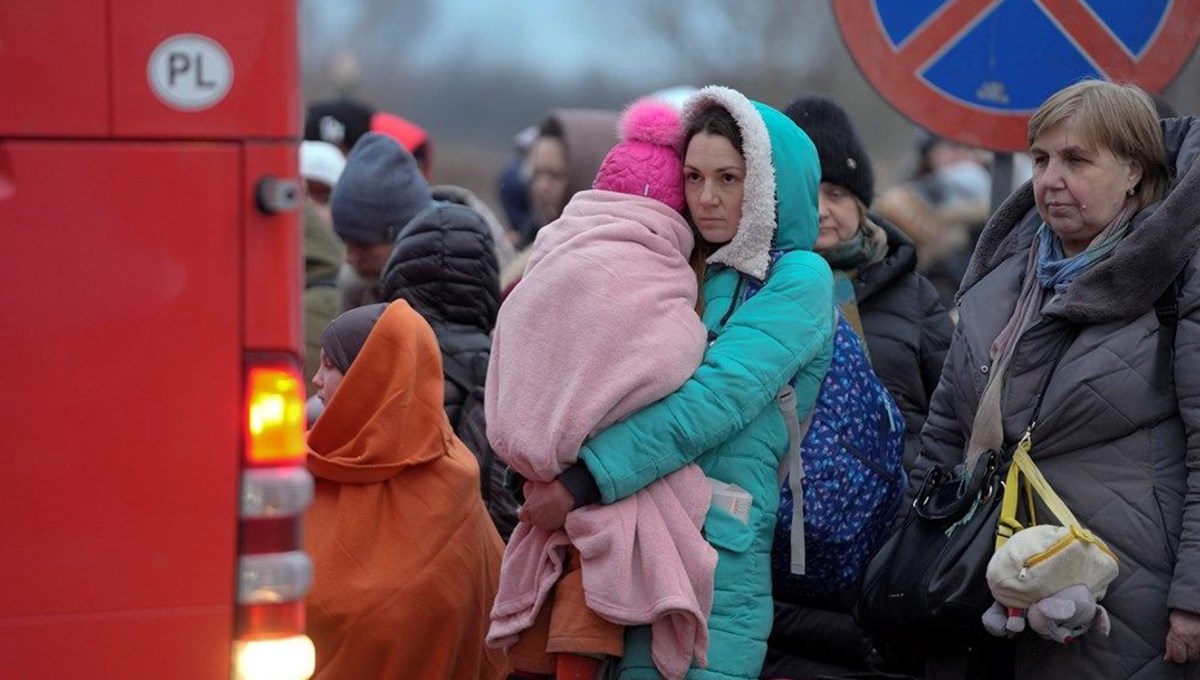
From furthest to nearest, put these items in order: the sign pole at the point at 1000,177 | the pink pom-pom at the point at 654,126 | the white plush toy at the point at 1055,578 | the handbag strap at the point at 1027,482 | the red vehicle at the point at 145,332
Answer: the sign pole at the point at 1000,177 → the pink pom-pom at the point at 654,126 → the handbag strap at the point at 1027,482 → the white plush toy at the point at 1055,578 → the red vehicle at the point at 145,332

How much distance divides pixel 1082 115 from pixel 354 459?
1.99 m

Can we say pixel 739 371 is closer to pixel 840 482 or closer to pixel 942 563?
pixel 840 482

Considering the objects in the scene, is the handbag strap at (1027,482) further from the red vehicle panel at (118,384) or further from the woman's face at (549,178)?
the woman's face at (549,178)

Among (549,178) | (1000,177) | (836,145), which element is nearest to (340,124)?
(549,178)

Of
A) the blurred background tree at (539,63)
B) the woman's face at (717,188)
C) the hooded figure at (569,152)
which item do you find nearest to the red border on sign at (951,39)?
the woman's face at (717,188)

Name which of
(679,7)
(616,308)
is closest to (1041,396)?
(616,308)

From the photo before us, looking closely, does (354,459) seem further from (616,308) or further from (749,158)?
(749,158)

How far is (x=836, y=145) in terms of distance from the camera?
601 cm

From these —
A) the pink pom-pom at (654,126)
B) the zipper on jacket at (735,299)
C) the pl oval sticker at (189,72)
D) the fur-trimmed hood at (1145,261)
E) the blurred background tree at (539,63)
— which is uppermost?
the pl oval sticker at (189,72)

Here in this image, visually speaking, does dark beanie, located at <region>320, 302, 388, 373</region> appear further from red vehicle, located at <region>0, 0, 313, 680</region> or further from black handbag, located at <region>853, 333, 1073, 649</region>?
red vehicle, located at <region>0, 0, 313, 680</region>

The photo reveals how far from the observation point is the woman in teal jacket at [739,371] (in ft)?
14.5

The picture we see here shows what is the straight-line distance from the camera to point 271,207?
3.54m

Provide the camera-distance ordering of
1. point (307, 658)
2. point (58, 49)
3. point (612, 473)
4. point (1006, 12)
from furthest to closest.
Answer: point (1006, 12) → point (612, 473) → point (307, 658) → point (58, 49)

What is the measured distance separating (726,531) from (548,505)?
0.42 meters
